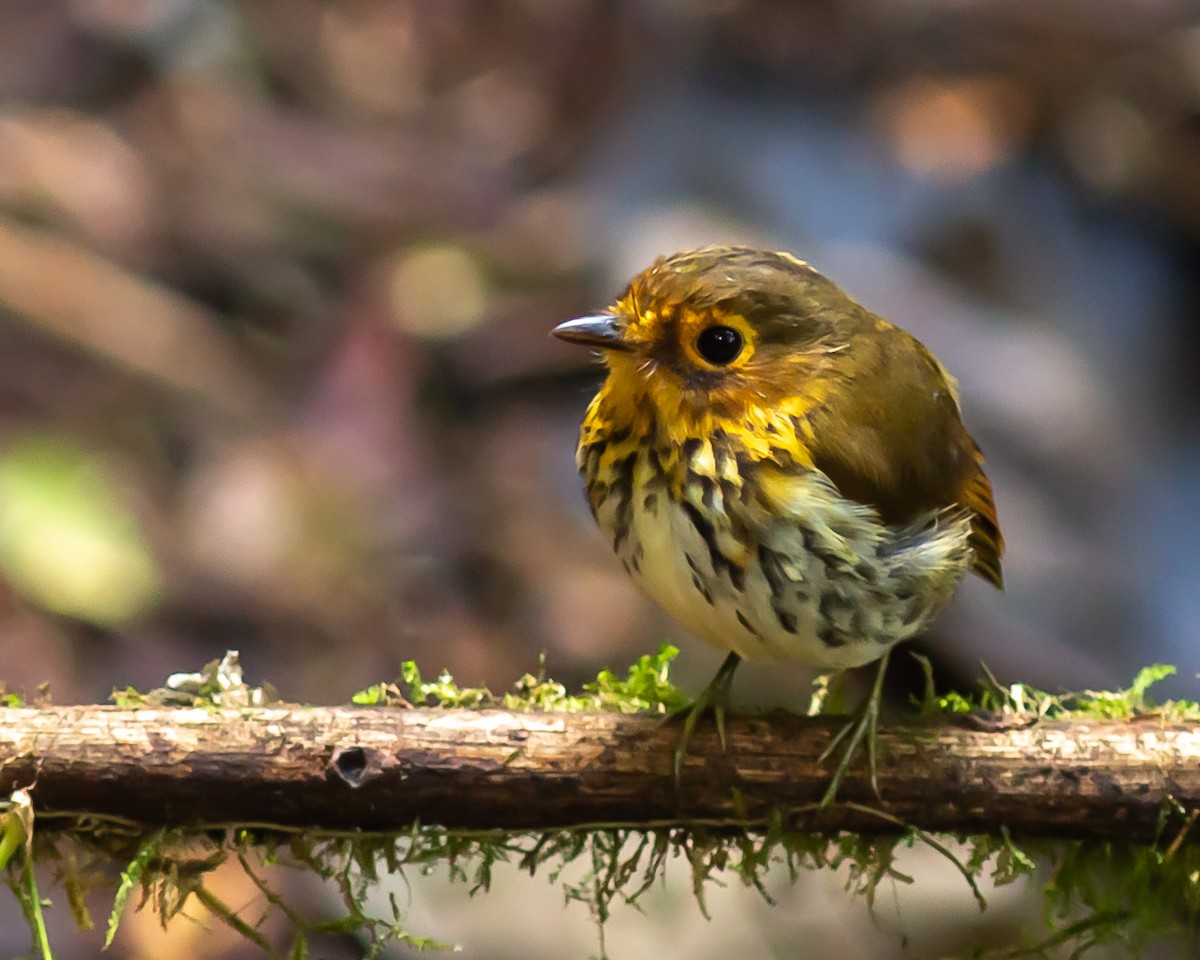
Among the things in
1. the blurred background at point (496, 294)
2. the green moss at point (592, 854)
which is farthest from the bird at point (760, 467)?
the blurred background at point (496, 294)

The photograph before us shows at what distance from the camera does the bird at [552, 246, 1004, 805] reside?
2088 mm

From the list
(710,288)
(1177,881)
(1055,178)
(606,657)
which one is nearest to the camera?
(710,288)

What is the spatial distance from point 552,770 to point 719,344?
0.67m

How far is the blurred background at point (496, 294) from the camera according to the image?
4238 millimetres

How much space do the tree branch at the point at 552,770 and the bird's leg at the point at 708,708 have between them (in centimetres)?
2

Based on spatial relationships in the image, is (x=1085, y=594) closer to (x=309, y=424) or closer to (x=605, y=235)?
(x=605, y=235)

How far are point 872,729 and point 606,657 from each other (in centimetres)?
221

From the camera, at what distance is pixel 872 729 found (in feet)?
7.22

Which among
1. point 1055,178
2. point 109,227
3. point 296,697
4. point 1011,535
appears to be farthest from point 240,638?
point 1055,178

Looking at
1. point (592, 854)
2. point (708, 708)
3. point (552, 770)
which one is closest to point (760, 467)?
point (708, 708)

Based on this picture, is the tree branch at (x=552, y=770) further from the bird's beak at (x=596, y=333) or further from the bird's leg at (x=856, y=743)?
the bird's beak at (x=596, y=333)

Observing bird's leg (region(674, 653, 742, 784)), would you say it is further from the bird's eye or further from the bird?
the bird's eye

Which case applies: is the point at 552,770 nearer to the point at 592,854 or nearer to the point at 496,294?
the point at 592,854

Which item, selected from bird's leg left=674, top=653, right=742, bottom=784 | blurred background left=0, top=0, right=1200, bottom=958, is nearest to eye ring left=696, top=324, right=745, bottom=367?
bird's leg left=674, top=653, right=742, bottom=784
